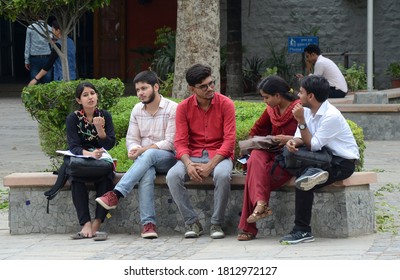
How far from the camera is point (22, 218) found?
959cm

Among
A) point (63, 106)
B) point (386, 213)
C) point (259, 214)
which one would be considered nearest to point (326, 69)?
point (63, 106)

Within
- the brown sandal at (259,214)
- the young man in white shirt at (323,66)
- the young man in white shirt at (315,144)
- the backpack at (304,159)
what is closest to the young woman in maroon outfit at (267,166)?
the brown sandal at (259,214)

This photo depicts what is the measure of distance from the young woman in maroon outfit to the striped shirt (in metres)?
0.84

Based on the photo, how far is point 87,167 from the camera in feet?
30.1

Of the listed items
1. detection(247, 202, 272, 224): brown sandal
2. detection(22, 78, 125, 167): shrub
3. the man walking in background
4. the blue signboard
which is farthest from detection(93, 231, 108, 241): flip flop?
the blue signboard

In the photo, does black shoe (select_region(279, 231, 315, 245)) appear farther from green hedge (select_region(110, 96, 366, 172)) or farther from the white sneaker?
green hedge (select_region(110, 96, 366, 172))

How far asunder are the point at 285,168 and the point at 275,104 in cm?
57

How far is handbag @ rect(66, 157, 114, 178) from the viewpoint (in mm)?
9188

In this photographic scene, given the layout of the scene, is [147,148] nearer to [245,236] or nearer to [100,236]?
[100,236]

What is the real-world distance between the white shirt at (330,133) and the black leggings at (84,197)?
1.64 meters

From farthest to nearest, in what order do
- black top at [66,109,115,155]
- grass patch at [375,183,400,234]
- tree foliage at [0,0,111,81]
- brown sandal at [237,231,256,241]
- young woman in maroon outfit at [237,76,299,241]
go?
tree foliage at [0,0,111,81] < black top at [66,109,115,155] < grass patch at [375,183,400,234] < brown sandal at [237,231,256,241] < young woman in maroon outfit at [237,76,299,241]

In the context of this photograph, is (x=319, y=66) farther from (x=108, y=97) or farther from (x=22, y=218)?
(x=22, y=218)

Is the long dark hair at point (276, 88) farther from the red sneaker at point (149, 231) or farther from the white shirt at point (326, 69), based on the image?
the white shirt at point (326, 69)
